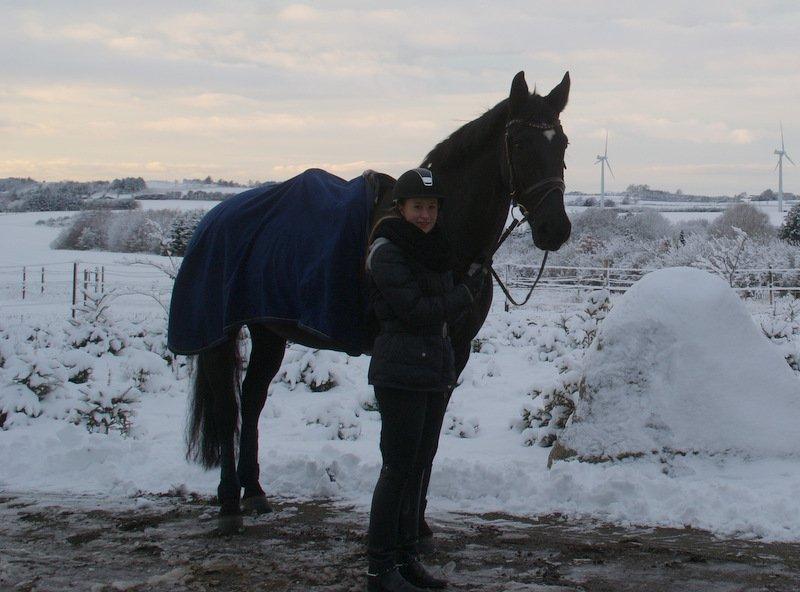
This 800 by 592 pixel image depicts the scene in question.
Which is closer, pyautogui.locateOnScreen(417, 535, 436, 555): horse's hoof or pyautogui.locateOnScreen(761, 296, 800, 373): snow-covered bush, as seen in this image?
pyautogui.locateOnScreen(417, 535, 436, 555): horse's hoof

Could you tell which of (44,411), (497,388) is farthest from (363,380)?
(44,411)

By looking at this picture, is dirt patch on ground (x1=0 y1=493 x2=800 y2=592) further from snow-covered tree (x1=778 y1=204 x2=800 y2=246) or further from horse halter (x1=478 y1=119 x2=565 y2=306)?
snow-covered tree (x1=778 y1=204 x2=800 y2=246)

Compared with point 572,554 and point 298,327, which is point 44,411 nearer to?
point 298,327

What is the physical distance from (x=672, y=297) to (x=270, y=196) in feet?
9.32

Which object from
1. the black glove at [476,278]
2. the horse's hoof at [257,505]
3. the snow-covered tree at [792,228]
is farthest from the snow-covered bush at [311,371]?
the snow-covered tree at [792,228]

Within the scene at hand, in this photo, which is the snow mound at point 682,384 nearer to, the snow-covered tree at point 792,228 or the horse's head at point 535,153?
the horse's head at point 535,153

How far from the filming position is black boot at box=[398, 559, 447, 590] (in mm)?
3756

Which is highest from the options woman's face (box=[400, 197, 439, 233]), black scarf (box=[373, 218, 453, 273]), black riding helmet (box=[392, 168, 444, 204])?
black riding helmet (box=[392, 168, 444, 204])

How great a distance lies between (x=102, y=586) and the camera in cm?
381

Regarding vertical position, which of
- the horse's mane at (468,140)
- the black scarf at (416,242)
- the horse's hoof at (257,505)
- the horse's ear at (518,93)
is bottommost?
the horse's hoof at (257,505)

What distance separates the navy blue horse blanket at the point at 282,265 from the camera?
4492mm

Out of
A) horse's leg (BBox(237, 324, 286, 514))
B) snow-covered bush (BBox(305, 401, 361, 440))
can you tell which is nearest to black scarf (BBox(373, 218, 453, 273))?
horse's leg (BBox(237, 324, 286, 514))

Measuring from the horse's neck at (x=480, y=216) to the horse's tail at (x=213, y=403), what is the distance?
5.23ft

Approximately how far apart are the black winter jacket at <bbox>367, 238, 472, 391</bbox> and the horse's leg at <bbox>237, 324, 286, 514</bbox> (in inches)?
74.4
